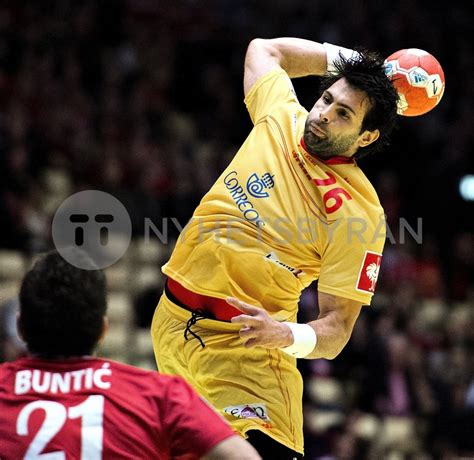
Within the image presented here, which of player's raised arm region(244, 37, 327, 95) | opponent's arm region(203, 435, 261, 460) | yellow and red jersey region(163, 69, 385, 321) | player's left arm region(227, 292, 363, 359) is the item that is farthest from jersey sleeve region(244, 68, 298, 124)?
opponent's arm region(203, 435, 261, 460)

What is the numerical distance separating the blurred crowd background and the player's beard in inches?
180

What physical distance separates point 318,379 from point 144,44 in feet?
19.3

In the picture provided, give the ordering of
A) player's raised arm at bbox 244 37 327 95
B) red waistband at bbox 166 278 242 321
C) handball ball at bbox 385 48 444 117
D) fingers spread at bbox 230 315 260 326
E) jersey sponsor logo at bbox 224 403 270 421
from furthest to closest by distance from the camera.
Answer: player's raised arm at bbox 244 37 327 95 → handball ball at bbox 385 48 444 117 → red waistband at bbox 166 278 242 321 → jersey sponsor logo at bbox 224 403 270 421 → fingers spread at bbox 230 315 260 326

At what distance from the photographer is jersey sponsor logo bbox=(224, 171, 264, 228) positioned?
5.41m

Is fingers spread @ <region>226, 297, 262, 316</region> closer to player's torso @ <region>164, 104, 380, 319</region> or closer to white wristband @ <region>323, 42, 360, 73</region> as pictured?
player's torso @ <region>164, 104, 380, 319</region>

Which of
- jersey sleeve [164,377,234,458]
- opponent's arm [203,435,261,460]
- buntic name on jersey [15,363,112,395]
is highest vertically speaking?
buntic name on jersey [15,363,112,395]

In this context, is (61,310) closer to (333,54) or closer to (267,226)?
(267,226)

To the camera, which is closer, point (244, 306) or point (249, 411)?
point (244, 306)

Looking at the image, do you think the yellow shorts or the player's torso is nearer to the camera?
the yellow shorts

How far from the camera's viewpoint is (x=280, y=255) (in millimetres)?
5398

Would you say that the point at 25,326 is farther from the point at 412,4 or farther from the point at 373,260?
the point at 412,4

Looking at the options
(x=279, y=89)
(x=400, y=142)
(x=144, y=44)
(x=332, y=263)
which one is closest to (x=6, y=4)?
(x=144, y=44)

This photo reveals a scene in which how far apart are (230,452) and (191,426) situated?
0.56ft

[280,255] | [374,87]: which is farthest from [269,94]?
[280,255]
